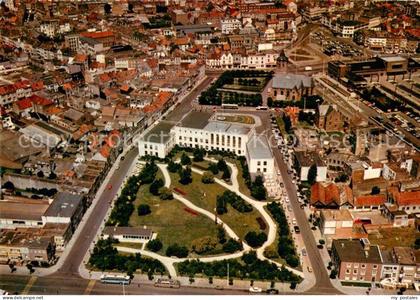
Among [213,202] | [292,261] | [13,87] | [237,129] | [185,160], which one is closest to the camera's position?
[292,261]

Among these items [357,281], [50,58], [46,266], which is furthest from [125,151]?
[50,58]

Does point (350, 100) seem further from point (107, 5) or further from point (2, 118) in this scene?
point (107, 5)

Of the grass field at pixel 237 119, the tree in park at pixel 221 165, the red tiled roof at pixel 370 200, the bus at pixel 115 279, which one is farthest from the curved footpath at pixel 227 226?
the grass field at pixel 237 119

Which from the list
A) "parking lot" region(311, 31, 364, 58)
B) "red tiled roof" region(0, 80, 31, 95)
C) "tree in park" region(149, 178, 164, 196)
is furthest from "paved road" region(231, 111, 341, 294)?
"parking lot" region(311, 31, 364, 58)

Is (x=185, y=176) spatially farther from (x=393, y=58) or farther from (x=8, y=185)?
(x=393, y=58)

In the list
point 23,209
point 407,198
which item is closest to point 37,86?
point 23,209

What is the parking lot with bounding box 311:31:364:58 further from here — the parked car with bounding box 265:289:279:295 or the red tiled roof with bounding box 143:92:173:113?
the parked car with bounding box 265:289:279:295

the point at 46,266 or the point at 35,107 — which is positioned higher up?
the point at 35,107
